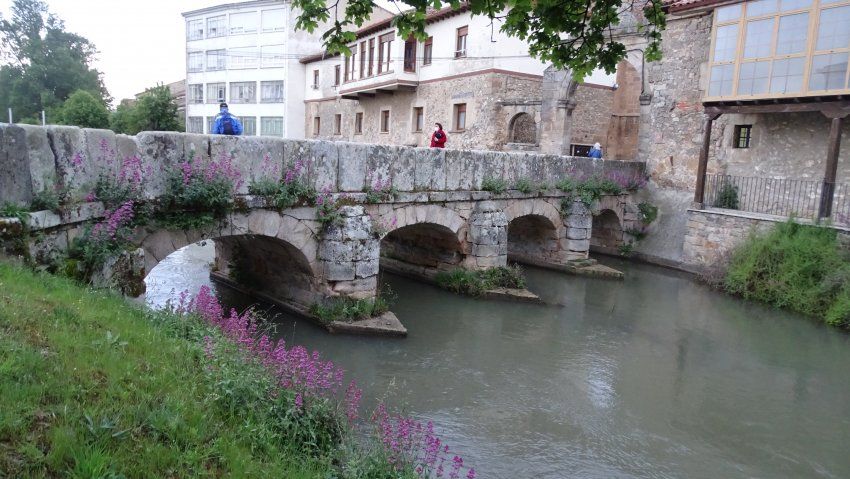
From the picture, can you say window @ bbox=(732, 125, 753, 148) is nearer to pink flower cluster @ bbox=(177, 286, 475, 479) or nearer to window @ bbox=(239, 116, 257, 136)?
pink flower cluster @ bbox=(177, 286, 475, 479)

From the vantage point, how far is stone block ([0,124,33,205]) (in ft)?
14.2

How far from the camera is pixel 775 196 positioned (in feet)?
42.7

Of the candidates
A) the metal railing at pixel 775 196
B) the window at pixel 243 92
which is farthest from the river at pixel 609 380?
the window at pixel 243 92

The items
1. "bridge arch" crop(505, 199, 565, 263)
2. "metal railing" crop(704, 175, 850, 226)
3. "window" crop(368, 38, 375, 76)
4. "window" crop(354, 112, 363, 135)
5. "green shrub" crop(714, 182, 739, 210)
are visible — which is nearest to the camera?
"metal railing" crop(704, 175, 850, 226)

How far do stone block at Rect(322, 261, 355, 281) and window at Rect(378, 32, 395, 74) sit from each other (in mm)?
15952

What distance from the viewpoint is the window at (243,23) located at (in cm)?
3575

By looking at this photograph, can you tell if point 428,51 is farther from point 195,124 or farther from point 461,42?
point 195,124

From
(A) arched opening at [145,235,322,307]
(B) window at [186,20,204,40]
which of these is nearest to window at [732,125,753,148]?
(A) arched opening at [145,235,322,307]

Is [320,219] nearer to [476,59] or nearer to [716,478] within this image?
[716,478]

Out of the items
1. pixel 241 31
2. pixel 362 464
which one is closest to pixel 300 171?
pixel 362 464

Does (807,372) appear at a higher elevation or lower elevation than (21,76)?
lower

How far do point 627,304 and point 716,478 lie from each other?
20.1 ft

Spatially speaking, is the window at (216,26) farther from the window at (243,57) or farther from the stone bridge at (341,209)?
the stone bridge at (341,209)

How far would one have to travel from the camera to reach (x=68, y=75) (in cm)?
4031
